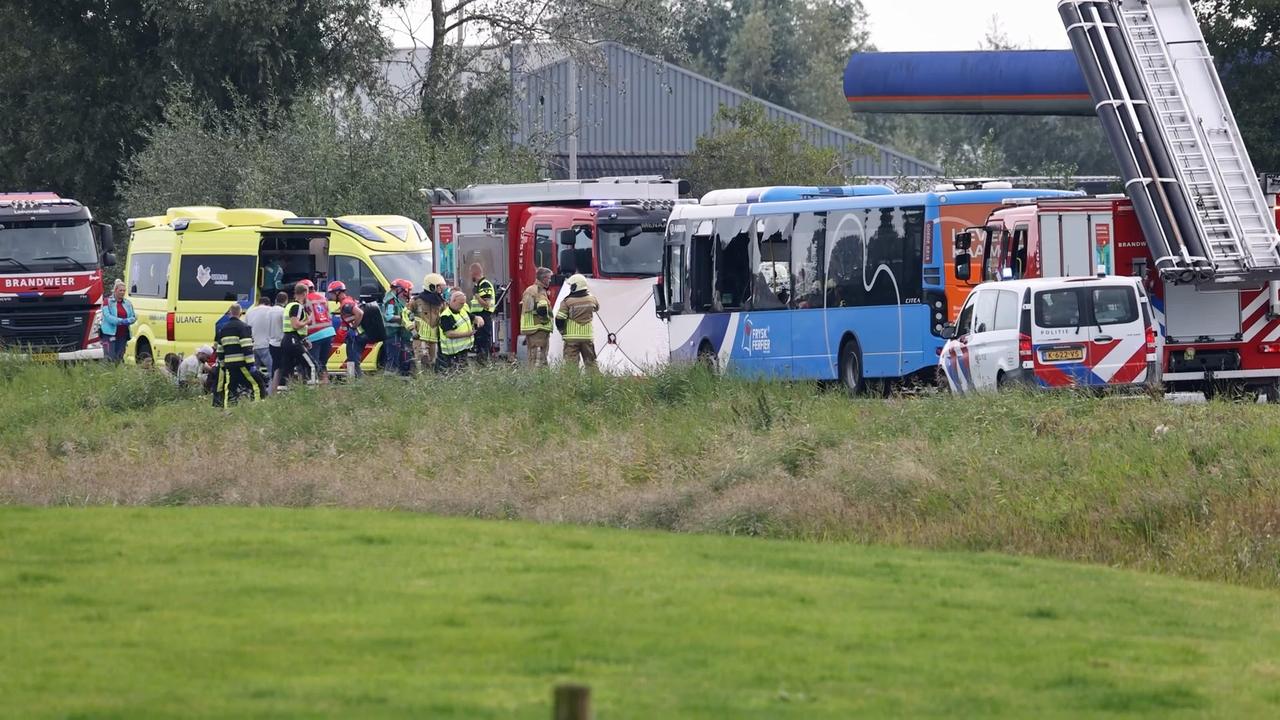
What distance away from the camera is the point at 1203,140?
23.7 m

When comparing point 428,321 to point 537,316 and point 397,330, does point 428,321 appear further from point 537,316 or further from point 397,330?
point 397,330

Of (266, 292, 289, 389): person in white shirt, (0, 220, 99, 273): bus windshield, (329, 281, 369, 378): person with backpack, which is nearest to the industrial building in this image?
(0, 220, 99, 273): bus windshield

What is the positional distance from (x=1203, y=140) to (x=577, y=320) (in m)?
8.38

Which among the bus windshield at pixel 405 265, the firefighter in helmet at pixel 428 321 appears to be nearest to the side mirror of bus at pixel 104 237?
the bus windshield at pixel 405 265

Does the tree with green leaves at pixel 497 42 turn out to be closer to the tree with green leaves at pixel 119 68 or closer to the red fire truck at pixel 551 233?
the tree with green leaves at pixel 119 68

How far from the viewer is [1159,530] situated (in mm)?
15094

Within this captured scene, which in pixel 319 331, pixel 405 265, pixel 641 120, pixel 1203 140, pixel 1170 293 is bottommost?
pixel 319 331

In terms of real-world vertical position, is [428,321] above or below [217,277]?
below

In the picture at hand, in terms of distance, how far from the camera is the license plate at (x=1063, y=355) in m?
21.3

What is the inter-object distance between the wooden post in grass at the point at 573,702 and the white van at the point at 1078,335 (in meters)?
16.6

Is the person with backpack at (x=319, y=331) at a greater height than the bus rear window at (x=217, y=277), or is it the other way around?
the bus rear window at (x=217, y=277)

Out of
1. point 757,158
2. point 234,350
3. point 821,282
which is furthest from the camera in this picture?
point 757,158

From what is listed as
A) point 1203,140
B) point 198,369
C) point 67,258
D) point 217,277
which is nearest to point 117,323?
point 67,258

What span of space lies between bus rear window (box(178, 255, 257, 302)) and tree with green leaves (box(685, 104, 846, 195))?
68.7ft
